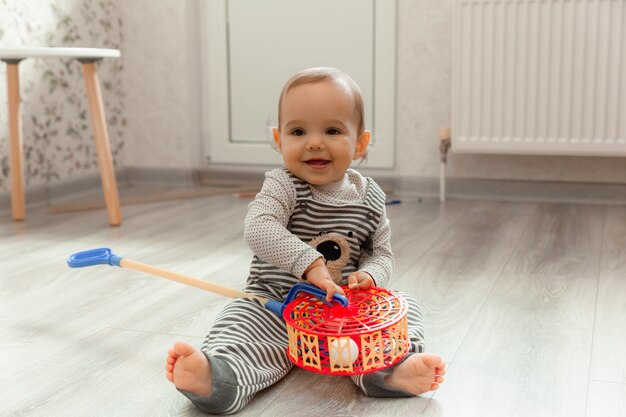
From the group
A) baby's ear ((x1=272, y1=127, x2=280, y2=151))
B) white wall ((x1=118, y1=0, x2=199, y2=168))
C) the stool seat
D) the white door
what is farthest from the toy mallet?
white wall ((x1=118, y1=0, x2=199, y2=168))

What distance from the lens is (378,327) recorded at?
0.90 metres

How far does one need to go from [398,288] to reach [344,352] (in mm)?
557

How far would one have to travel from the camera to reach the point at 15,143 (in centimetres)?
210

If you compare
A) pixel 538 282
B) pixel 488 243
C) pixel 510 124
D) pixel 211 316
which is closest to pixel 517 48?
pixel 510 124

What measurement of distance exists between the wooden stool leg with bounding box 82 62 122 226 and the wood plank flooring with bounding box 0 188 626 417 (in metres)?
0.07

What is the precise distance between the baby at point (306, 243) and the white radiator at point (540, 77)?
1.21 metres

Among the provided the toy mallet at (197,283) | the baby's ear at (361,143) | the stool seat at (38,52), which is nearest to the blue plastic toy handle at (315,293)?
the toy mallet at (197,283)

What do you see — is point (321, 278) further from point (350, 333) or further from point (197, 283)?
point (197, 283)

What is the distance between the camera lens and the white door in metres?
2.51

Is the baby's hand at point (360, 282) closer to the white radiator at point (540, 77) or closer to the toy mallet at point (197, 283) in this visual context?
the toy mallet at point (197, 283)

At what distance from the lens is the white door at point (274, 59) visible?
2.51m

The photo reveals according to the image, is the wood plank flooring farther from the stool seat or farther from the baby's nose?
the stool seat

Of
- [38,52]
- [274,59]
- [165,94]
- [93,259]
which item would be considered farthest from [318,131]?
[165,94]

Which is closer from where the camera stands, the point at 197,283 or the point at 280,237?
the point at 280,237
